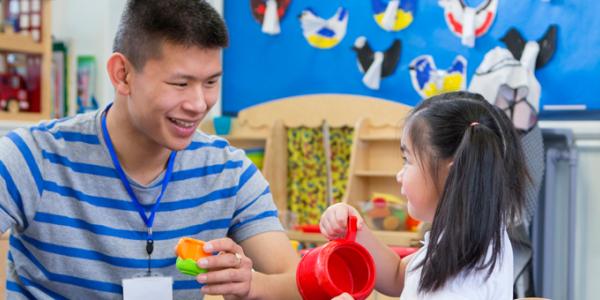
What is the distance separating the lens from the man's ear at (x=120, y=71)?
143cm

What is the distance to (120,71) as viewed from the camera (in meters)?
1.43

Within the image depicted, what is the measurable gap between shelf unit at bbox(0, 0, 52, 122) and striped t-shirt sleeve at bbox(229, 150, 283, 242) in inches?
76.1

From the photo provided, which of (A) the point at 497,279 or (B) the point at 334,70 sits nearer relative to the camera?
(A) the point at 497,279

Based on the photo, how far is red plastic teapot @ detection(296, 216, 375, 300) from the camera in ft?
3.92

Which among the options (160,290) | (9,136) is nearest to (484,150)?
(160,290)

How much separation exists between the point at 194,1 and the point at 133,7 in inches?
4.5

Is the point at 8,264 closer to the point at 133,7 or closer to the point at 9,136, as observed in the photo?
the point at 9,136

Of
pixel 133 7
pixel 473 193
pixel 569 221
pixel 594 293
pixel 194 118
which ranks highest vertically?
pixel 133 7

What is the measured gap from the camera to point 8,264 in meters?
1.48

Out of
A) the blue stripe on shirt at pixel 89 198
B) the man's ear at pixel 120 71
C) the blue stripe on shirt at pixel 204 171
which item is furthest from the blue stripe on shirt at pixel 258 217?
the man's ear at pixel 120 71

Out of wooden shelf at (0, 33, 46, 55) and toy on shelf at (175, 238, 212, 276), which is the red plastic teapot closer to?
toy on shelf at (175, 238, 212, 276)

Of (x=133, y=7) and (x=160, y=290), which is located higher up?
(x=133, y=7)

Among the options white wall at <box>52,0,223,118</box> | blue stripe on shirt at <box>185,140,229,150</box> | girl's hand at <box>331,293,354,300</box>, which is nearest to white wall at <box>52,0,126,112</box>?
white wall at <box>52,0,223,118</box>

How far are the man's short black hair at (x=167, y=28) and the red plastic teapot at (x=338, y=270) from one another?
0.40 meters
